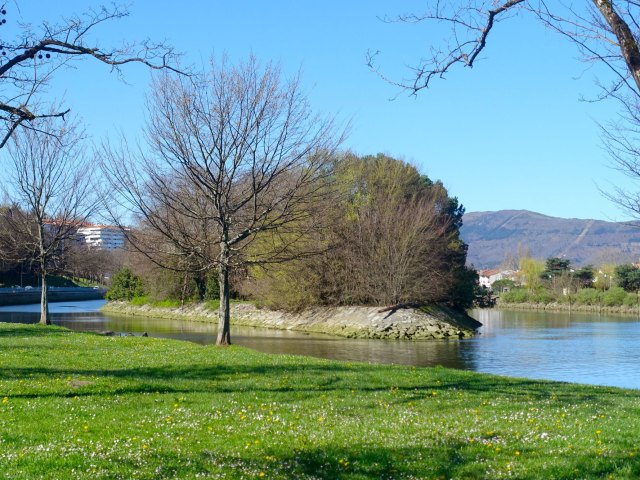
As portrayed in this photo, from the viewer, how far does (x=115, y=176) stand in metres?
22.1

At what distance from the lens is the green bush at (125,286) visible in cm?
7231

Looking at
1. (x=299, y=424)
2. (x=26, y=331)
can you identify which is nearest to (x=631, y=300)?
(x=26, y=331)

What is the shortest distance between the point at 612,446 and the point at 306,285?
42693mm

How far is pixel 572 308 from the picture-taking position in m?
83.5

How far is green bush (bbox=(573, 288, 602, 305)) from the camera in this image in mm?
81375

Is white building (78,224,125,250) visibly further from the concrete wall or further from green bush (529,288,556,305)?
green bush (529,288,556,305)

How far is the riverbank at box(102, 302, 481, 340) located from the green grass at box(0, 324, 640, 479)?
92.8 ft

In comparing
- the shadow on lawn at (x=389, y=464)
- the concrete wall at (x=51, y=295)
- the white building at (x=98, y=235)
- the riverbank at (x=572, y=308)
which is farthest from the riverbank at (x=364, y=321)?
the shadow on lawn at (x=389, y=464)

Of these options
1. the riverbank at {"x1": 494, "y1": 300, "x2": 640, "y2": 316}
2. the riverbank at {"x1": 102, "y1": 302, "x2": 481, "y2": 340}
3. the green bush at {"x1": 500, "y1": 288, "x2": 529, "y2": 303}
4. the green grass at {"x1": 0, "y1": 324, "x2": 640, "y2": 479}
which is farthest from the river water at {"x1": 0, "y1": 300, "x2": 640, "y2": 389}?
the green bush at {"x1": 500, "y1": 288, "x2": 529, "y2": 303}

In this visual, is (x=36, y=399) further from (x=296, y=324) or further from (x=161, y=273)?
(x=161, y=273)

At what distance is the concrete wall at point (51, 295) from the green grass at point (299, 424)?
68.3 meters

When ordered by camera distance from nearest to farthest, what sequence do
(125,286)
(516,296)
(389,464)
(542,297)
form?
(389,464), (125,286), (542,297), (516,296)

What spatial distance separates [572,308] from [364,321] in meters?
47.2

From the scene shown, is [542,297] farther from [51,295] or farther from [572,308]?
[51,295]
